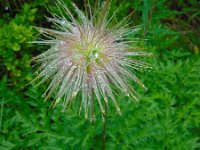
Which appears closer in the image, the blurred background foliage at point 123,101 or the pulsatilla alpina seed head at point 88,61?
the pulsatilla alpina seed head at point 88,61

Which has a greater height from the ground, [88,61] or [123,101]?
[88,61]

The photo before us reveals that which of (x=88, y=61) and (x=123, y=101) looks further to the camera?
(x=123, y=101)

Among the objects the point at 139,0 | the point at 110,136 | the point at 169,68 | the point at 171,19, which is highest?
the point at 139,0

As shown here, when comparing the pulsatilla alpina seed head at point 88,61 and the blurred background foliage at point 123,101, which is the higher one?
the pulsatilla alpina seed head at point 88,61

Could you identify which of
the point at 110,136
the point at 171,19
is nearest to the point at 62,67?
the point at 110,136

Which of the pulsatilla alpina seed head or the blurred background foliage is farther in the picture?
the blurred background foliage

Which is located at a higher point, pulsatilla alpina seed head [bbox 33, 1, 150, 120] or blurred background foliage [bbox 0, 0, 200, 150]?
pulsatilla alpina seed head [bbox 33, 1, 150, 120]

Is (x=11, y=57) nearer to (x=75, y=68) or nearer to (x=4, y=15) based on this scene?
(x=4, y=15)

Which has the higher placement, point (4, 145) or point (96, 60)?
point (96, 60)
